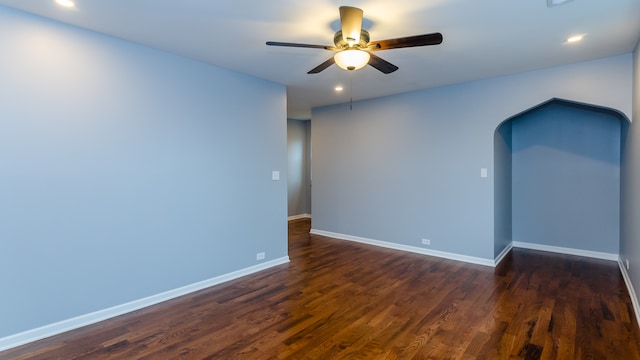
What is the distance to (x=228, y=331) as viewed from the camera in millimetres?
2777

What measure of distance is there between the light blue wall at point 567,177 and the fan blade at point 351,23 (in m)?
3.56

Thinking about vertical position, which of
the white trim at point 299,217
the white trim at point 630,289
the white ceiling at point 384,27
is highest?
the white ceiling at point 384,27

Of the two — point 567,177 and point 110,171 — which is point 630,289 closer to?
point 567,177

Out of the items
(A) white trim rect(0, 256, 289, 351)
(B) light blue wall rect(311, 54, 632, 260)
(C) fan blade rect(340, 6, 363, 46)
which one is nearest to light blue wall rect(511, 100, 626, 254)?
(B) light blue wall rect(311, 54, 632, 260)

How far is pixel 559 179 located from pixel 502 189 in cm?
101

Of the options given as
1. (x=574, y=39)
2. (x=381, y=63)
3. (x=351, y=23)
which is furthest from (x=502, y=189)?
(x=351, y=23)

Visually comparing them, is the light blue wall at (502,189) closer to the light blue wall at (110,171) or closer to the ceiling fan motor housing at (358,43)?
the ceiling fan motor housing at (358,43)

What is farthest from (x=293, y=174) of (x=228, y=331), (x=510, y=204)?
(x=228, y=331)

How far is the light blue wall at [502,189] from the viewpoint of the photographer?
15.0ft

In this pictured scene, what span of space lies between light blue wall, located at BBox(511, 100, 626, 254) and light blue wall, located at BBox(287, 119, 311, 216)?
4.81 metres

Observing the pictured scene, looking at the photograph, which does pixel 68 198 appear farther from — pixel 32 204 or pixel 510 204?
pixel 510 204

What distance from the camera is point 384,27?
2.78 m

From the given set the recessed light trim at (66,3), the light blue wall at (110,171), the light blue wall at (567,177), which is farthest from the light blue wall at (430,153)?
the recessed light trim at (66,3)

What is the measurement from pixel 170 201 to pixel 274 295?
1.52m
